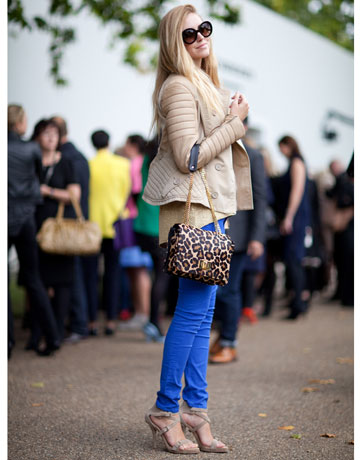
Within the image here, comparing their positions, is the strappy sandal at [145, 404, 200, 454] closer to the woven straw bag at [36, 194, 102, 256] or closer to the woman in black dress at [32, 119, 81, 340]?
the woven straw bag at [36, 194, 102, 256]

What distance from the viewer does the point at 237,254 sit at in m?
6.08

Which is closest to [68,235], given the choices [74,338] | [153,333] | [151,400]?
[74,338]

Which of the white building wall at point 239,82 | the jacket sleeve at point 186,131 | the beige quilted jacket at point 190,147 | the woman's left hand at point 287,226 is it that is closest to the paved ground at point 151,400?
the beige quilted jacket at point 190,147

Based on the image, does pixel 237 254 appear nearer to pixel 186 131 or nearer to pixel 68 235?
pixel 68 235

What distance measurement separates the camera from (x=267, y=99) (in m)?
16.8

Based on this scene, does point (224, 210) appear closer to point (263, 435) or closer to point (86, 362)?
point (263, 435)

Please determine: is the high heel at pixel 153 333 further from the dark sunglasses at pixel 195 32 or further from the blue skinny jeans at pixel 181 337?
the dark sunglasses at pixel 195 32

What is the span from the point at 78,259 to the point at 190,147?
4.16m

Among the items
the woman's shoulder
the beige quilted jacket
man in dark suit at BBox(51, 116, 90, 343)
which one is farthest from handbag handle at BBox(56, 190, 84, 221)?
the woman's shoulder

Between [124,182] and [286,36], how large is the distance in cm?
1112

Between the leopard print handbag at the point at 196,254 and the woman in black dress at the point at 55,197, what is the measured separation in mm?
3412

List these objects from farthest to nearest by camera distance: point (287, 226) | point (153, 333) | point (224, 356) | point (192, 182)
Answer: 1. point (287, 226)
2. point (153, 333)
3. point (224, 356)
4. point (192, 182)

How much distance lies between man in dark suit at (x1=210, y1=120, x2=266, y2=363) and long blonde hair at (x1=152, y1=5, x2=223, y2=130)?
8.57 feet
